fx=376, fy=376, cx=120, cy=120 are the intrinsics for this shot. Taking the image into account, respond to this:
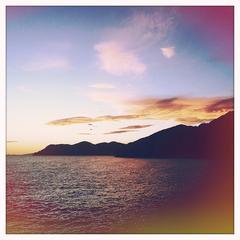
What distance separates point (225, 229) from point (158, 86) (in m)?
1.17

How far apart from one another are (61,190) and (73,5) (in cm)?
140

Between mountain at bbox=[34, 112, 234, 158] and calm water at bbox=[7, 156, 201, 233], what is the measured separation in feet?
0.25

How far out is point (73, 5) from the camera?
9.12 feet

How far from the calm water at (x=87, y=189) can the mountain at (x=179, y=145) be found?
0.08 m

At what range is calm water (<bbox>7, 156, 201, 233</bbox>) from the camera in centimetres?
276

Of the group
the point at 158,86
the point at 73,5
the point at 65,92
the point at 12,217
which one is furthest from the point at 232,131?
the point at 12,217

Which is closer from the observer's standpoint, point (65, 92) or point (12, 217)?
point (12, 217)

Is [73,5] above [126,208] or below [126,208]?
above

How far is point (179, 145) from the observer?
3.03 metres

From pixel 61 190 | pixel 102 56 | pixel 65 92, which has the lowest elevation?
pixel 61 190

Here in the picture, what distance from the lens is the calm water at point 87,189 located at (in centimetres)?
276

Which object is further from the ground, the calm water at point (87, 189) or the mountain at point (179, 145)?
the mountain at point (179, 145)

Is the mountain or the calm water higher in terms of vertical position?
the mountain

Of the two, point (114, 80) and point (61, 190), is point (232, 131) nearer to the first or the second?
point (114, 80)
